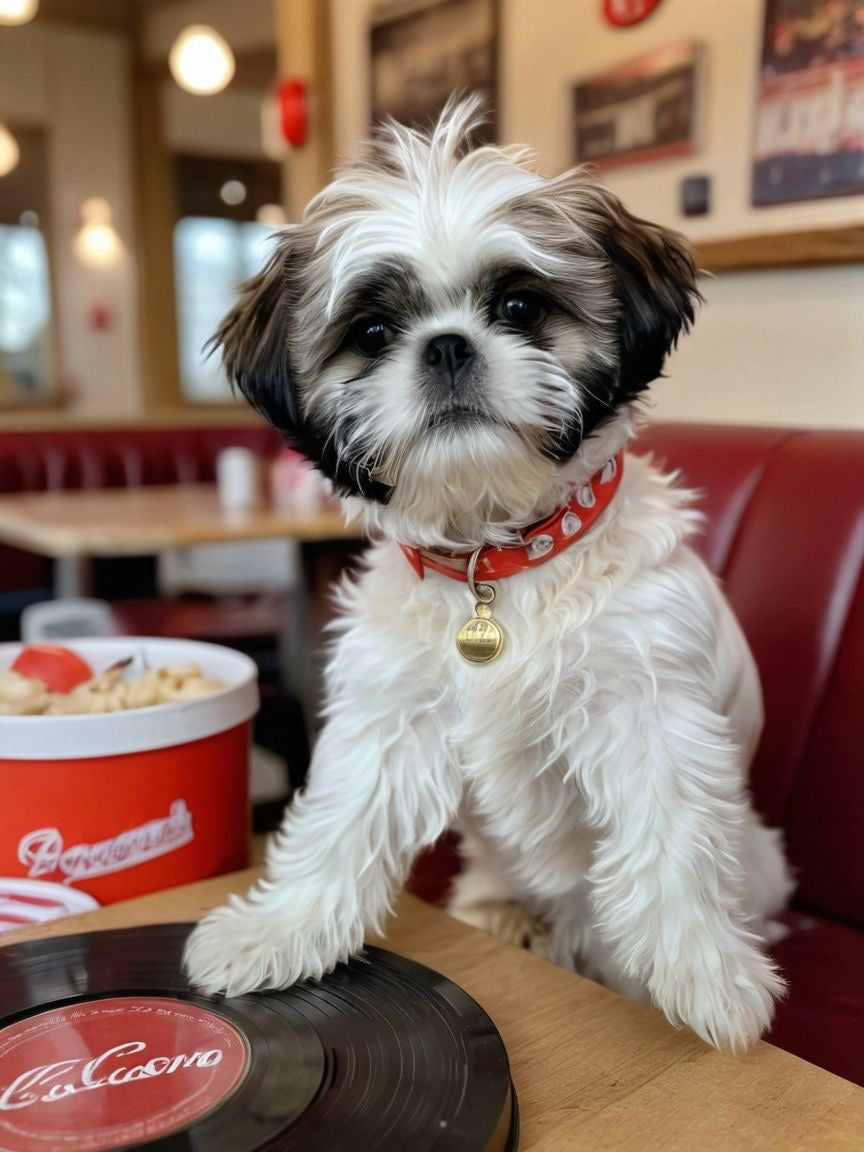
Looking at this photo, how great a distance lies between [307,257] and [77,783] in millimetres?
541

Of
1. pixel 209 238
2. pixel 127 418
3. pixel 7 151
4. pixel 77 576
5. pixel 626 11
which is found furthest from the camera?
pixel 209 238

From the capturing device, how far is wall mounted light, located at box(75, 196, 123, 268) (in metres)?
7.06

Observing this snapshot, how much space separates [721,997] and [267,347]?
0.69 m

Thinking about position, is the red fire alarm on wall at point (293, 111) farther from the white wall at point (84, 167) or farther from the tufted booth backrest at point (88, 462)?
the white wall at point (84, 167)

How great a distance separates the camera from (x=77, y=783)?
0.99 metres

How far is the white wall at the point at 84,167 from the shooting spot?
685 cm

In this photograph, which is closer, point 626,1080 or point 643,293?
point 626,1080

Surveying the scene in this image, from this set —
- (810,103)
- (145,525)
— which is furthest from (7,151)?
(810,103)

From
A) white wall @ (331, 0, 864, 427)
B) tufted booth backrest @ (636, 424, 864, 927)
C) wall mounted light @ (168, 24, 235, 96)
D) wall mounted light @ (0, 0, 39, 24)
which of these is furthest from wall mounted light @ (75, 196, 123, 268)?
tufted booth backrest @ (636, 424, 864, 927)

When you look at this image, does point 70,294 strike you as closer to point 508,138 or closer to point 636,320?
point 508,138

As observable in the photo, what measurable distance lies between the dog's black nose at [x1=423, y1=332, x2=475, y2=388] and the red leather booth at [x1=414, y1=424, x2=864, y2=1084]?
2.42 feet

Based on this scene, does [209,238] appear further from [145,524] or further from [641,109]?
[641,109]

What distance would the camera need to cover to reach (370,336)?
0.97m

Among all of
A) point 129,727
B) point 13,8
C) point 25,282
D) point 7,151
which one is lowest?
point 129,727
